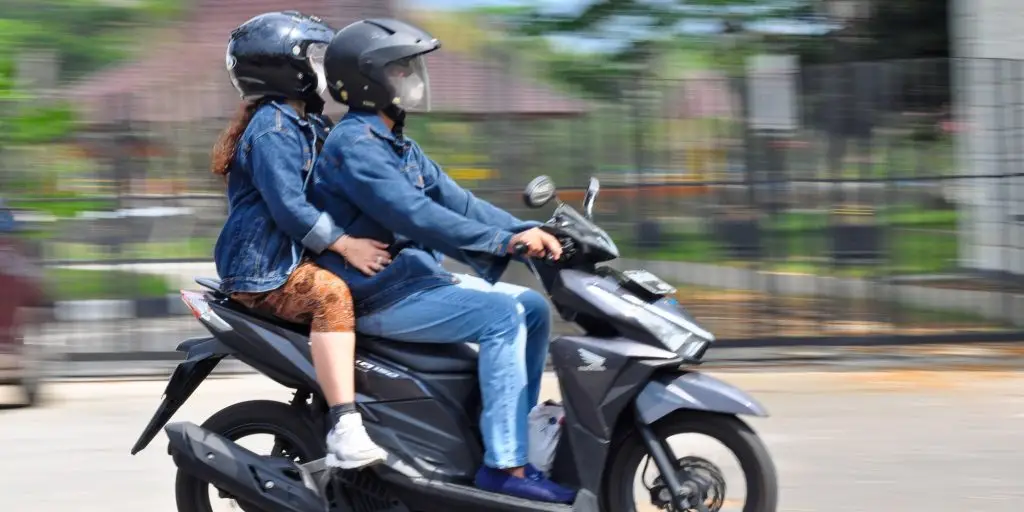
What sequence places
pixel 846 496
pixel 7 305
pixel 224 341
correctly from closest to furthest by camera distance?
pixel 224 341
pixel 846 496
pixel 7 305

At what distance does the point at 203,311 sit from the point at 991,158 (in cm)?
569

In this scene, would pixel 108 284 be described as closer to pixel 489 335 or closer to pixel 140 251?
pixel 140 251

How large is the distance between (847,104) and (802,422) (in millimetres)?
2448

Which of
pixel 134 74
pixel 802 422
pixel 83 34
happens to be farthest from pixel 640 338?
pixel 83 34

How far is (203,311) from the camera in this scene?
447 centimetres

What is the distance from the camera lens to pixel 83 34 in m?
14.0

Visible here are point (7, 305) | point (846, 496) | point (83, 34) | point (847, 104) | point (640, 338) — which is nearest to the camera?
point (640, 338)

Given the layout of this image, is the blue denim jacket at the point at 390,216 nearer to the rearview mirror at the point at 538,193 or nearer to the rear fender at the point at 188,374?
the rearview mirror at the point at 538,193

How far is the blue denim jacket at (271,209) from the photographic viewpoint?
4332 millimetres

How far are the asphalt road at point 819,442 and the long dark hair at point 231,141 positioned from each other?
4.87 feet

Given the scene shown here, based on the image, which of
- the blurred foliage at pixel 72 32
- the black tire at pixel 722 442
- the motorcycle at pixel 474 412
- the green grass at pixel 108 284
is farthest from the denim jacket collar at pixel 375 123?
the blurred foliage at pixel 72 32

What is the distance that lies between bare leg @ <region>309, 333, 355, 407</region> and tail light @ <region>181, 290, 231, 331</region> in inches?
13.0

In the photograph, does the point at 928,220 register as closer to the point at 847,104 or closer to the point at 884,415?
the point at 847,104

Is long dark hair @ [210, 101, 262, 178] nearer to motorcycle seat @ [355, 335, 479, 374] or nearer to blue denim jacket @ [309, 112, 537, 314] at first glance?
blue denim jacket @ [309, 112, 537, 314]
